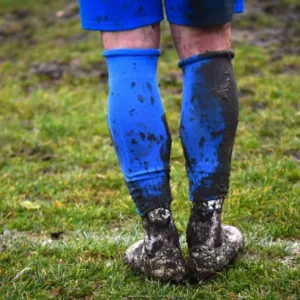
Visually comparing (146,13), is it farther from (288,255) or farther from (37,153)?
(37,153)

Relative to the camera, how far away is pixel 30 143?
449 cm

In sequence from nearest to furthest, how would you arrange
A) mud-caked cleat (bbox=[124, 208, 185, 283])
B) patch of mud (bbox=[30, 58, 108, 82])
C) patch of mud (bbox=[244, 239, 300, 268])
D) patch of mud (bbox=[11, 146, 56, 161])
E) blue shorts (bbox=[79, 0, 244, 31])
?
blue shorts (bbox=[79, 0, 244, 31]) → mud-caked cleat (bbox=[124, 208, 185, 283]) → patch of mud (bbox=[244, 239, 300, 268]) → patch of mud (bbox=[11, 146, 56, 161]) → patch of mud (bbox=[30, 58, 108, 82])

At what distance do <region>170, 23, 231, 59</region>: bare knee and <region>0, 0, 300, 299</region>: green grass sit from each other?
0.77 m

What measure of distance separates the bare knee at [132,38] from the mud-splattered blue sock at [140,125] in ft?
0.06

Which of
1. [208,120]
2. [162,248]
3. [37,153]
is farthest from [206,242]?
[37,153]

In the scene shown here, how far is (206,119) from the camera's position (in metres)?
2.19

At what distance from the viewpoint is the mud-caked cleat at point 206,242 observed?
2.25 meters

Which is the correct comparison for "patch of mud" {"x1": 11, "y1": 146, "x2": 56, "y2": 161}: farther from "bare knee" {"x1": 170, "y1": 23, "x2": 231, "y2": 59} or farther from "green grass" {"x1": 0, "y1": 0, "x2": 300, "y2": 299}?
"bare knee" {"x1": 170, "y1": 23, "x2": 231, "y2": 59}

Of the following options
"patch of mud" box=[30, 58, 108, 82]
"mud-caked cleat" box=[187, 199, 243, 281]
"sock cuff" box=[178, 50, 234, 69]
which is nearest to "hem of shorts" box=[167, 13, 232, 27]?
"sock cuff" box=[178, 50, 234, 69]

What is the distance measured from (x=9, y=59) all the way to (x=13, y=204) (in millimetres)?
3895

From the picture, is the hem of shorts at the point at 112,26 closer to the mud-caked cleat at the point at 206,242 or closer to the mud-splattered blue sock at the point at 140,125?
the mud-splattered blue sock at the point at 140,125

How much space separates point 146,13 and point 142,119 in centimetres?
34

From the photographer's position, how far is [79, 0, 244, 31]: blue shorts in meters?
2.11

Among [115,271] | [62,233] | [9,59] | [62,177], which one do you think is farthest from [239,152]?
[9,59]
